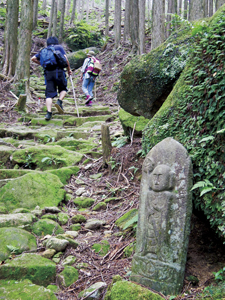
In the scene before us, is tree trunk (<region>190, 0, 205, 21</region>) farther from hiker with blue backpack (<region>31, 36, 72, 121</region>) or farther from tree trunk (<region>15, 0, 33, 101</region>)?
tree trunk (<region>15, 0, 33, 101</region>)

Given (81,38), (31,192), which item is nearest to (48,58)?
(31,192)

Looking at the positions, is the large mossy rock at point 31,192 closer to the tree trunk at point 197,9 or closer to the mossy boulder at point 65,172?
the mossy boulder at point 65,172

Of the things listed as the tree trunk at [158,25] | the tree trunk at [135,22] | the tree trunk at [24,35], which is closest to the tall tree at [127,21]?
the tree trunk at [135,22]

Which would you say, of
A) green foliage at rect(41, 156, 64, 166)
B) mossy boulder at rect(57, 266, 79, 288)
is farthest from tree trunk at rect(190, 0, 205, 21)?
mossy boulder at rect(57, 266, 79, 288)

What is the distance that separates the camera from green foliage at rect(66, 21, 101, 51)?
827 inches

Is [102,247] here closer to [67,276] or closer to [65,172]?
[67,276]

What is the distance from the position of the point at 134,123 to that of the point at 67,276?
3100 mm

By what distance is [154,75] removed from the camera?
4148mm

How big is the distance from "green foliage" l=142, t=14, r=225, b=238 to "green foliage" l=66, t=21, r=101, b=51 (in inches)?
780

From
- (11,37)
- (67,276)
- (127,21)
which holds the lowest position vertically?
(67,276)

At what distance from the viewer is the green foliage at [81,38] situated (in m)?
21.0

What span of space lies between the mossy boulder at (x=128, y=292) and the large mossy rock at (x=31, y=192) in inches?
79.1

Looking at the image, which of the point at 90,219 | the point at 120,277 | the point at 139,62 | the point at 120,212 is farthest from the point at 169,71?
the point at 120,277

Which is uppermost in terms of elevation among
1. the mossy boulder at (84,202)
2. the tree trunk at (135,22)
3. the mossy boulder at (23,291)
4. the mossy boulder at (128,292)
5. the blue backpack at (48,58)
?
the tree trunk at (135,22)
